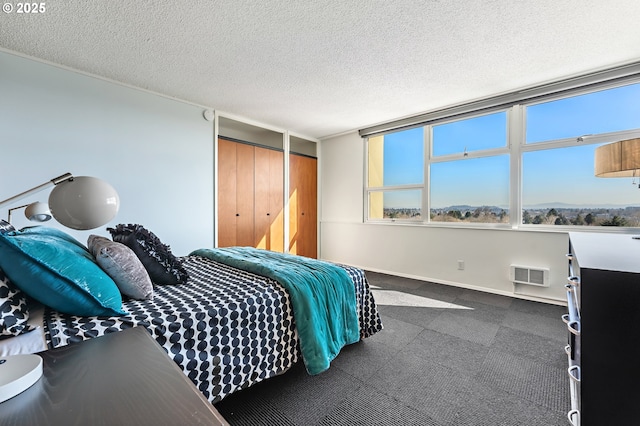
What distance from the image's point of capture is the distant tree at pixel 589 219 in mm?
2884

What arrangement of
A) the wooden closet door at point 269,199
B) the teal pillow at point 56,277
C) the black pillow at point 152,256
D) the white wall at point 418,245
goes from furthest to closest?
the wooden closet door at point 269,199 < the white wall at point 418,245 < the black pillow at point 152,256 < the teal pillow at point 56,277

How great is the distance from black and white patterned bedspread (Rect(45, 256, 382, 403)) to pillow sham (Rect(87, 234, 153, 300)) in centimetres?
6

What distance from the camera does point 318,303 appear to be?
1.74 m

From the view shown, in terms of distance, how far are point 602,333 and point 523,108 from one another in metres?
3.21

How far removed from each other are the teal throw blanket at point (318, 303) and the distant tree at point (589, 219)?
2.77 m

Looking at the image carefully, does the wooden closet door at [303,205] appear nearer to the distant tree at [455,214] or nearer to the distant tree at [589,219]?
the distant tree at [455,214]

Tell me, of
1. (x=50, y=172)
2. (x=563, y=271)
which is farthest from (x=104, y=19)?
(x=563, y=271)

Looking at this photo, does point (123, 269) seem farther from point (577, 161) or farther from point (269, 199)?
point (577, 161)

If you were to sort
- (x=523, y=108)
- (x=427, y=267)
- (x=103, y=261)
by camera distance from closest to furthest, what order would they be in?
(x=103, y=261) < (x=523, y=108) < (x=427, y=267)

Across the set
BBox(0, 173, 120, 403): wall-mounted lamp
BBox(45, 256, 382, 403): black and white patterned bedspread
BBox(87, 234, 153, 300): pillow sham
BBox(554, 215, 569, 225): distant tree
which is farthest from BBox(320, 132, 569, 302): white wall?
BBox(0, 173, 120, 403): wall-mounted lamp

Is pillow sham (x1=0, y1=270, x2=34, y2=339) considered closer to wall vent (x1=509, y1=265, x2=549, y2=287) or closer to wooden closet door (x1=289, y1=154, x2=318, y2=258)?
wooden closet door (x1=289, y1=154, x2=318, y2=258)

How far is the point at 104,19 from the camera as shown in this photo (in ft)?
6.61

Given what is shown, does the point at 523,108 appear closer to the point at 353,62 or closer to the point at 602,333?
the point at 353,62

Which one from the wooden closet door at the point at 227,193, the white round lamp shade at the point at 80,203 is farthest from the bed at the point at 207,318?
the wooden closet door at the point at 227,193
